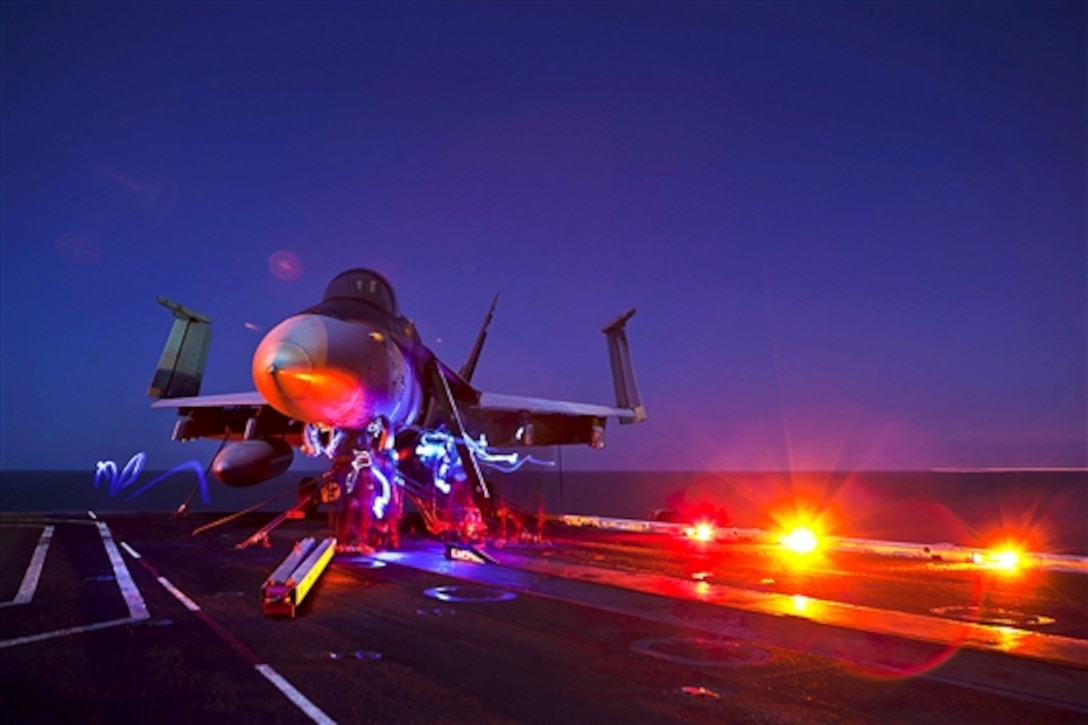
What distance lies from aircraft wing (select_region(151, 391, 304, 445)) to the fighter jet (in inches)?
1.6

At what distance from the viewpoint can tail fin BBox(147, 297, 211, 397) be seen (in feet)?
84.0

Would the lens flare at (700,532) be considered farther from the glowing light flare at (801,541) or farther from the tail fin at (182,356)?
the tail fin at (182,356)

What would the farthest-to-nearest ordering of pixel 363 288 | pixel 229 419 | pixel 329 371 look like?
pixel 229 419
pixel 363 288
pixel 329 371

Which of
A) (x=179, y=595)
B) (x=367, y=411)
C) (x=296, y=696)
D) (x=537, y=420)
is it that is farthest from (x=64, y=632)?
(x=537, y=420)

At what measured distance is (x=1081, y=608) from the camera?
394 inches

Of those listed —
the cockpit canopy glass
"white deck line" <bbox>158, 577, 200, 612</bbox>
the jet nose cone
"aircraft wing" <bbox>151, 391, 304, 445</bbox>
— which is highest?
the cockpit canopy glass

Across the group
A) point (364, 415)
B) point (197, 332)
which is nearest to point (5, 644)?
point (364, 415)

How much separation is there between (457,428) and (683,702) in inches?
510

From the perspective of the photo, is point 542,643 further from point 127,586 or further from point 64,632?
point 127,586

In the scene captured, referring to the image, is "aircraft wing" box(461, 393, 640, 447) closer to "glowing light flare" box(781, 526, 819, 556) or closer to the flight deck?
"glowing light flare" box(781, 526, 819, 556)

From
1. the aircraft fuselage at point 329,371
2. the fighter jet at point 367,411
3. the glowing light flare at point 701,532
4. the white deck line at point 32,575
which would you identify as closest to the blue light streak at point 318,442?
the fighter jet at point 367,411

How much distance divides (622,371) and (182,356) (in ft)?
53.8

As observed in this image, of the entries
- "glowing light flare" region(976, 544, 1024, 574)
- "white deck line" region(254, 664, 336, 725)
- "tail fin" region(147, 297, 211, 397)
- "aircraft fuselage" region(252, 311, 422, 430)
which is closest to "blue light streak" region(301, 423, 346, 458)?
"aircraft fuselage" region(252, 311, 422, 430)

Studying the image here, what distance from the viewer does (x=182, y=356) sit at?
26.2 m
